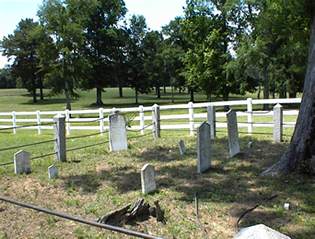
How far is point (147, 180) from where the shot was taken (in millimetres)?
8398

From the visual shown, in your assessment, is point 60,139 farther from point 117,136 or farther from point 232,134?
point 232,134

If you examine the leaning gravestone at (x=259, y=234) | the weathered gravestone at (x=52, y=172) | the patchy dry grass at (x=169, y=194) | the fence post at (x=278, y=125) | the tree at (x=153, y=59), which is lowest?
the patchy dry grass at (x=169, y=194)

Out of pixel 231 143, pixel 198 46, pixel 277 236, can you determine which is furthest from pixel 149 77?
pixel 277 236

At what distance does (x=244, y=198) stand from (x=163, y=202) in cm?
138

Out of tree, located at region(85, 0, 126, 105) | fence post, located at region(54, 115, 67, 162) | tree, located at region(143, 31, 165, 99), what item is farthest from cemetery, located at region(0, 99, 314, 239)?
tree, located at region(143, 31, 165, 99)

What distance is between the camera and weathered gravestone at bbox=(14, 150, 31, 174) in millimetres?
10258

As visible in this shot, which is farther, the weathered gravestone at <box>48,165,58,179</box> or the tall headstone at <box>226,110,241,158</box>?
the tall headstone at <box>226,110,241,158</box>

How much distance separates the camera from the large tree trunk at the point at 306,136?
29.7 feet

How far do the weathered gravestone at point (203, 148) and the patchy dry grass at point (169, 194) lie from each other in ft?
0.63

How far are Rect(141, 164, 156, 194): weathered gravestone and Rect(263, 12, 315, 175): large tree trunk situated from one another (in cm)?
254

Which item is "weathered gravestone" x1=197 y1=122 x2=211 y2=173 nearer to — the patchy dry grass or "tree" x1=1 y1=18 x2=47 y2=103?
the patchy dry grass

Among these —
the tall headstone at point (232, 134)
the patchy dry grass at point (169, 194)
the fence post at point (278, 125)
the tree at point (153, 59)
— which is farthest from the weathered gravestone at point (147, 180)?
the tree at point (153, 59)

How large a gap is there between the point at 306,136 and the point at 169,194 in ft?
9.66

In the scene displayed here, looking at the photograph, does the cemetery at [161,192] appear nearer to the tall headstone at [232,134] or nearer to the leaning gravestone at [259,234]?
the tall headstone at [232,134]
